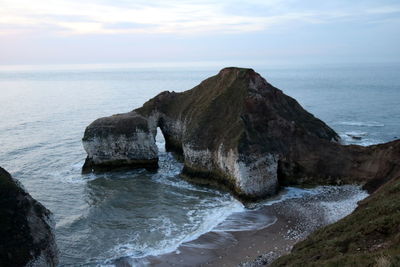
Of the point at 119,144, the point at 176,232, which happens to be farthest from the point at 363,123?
the point at 176,232

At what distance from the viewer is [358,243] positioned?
47.8 feet

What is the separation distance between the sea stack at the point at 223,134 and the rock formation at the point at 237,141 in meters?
0.08

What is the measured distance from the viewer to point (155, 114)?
44.2 meters

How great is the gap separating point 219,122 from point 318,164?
33.1ft

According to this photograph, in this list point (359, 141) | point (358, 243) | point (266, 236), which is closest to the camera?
point (358, 243)

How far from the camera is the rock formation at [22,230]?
16969 mm

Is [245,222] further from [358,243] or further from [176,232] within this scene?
[358,243]

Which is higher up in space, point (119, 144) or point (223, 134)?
point (223, 134)

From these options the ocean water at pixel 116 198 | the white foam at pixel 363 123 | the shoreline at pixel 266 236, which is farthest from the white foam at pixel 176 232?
the white foam at pixel 363 123

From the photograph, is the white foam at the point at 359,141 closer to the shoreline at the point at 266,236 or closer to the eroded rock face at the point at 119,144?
the shoreline at the point at 266,236

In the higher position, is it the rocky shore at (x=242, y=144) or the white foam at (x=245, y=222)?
the rocky shore at (x=242, y=144)

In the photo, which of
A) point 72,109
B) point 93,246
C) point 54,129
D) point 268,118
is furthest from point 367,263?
point 72,109

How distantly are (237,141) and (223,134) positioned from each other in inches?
120

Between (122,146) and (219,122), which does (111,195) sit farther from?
(219,122)
